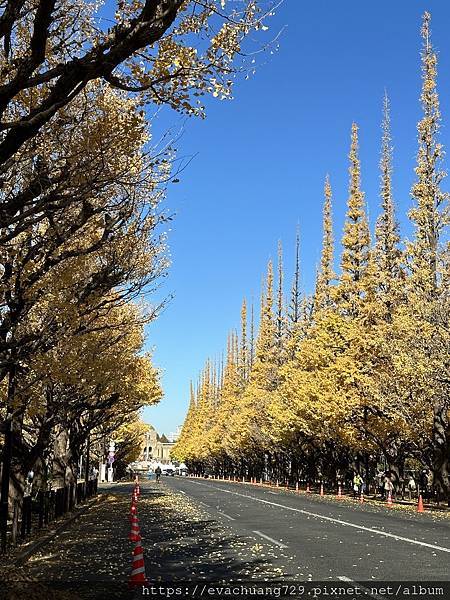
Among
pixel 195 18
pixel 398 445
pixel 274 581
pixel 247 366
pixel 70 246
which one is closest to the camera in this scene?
pixel 195 18

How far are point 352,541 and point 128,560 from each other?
4835mm

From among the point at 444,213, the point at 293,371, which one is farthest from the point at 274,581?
the point at 293,371

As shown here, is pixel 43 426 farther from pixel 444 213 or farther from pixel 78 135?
pixel 444 213

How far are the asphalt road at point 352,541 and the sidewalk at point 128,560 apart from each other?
0.54m

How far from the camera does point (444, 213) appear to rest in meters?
31.9

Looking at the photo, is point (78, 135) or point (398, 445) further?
point (398, 445)

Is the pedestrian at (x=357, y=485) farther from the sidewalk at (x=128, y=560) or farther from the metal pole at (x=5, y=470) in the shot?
the metal pole at (x=5, y=470)

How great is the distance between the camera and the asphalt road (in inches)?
422

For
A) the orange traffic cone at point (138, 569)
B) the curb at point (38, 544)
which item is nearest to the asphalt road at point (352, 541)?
the orange traffic cone at point (138, 569)

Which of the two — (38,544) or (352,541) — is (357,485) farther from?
(38,544)

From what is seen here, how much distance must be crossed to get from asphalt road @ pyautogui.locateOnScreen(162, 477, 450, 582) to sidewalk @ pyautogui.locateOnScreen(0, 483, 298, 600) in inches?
21.1

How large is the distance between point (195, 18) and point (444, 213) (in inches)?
1037

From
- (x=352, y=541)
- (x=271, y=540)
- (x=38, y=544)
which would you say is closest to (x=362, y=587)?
(x=352, y=541)

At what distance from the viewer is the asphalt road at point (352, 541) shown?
10.7 m
